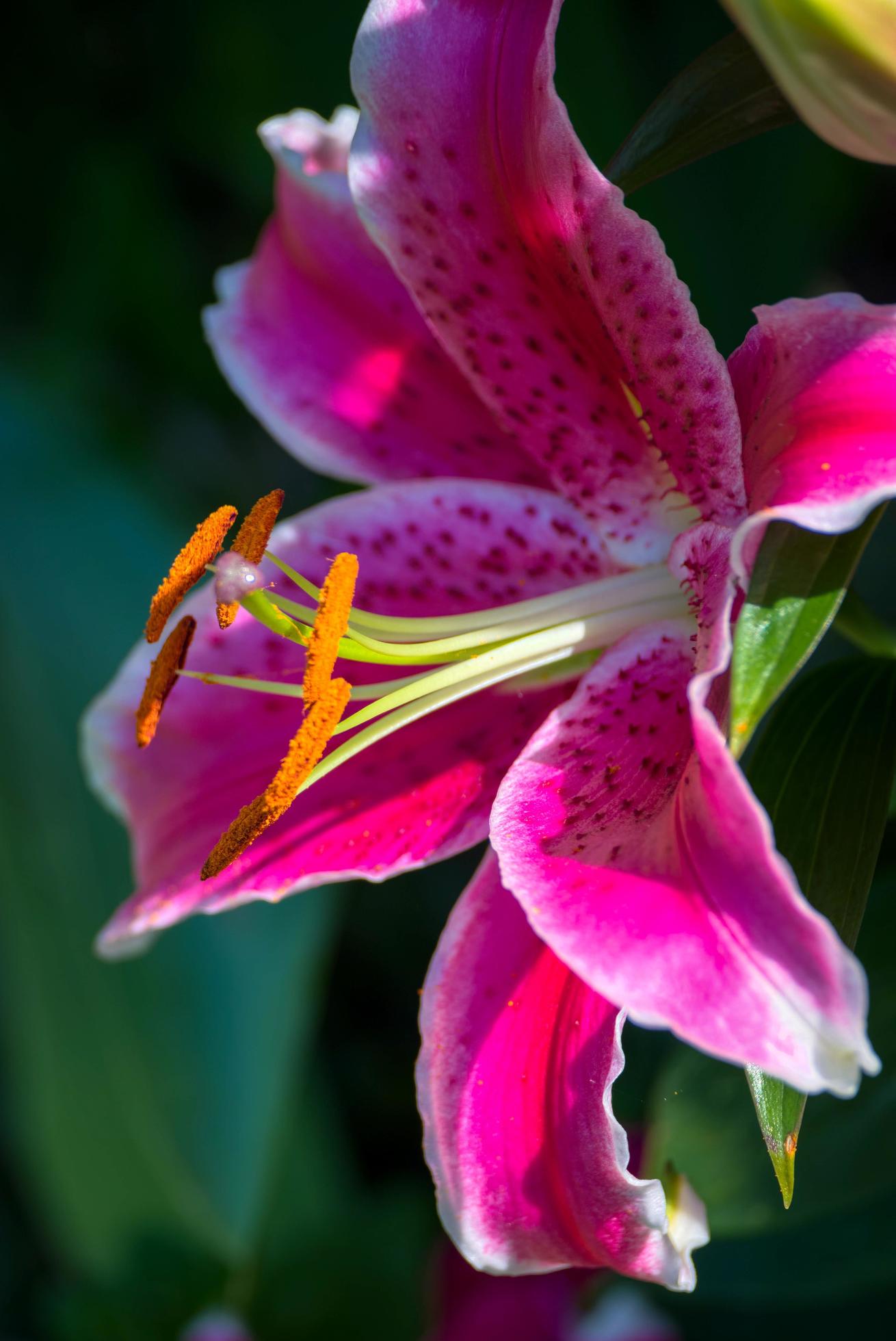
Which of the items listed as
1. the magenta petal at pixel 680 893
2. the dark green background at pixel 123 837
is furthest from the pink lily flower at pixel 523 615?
the dark green background at pixel 123 837

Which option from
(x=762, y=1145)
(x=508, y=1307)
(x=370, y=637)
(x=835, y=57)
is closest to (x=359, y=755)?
(x=370, y=637)

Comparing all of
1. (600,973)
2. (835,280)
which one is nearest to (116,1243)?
(600,973)

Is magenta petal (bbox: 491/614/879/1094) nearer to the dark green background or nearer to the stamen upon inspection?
the stamen

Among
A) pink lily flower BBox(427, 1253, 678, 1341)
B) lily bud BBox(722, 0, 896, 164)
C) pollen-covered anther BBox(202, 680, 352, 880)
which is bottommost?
pink lily flower BBox(427, 1253, 678, 1341)

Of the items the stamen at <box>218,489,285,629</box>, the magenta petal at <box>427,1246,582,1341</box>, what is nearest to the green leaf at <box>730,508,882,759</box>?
the stamen at <box>218,489,285,629</box>

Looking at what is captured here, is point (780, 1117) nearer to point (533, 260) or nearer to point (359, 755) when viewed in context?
point (359, 755)

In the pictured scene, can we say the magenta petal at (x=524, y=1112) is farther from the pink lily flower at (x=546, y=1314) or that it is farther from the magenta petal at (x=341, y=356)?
the pink lily flower at (x=546, y=1314)
